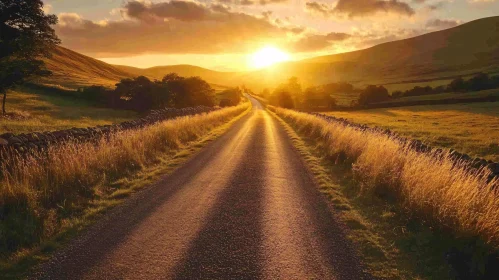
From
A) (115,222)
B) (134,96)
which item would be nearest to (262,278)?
(115,222)

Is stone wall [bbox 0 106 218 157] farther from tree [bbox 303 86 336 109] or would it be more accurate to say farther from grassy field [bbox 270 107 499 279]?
tree [bbox 303 86 336 109]

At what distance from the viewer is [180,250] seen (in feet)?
20.7

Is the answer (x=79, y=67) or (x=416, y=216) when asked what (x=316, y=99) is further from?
(x=416, y=216)

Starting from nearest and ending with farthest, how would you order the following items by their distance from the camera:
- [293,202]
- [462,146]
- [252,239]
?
1. [252,239]
2. [293,202]
3. [462,146]

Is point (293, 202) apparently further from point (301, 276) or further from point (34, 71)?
point (34, 71)

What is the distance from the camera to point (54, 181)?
9.59m

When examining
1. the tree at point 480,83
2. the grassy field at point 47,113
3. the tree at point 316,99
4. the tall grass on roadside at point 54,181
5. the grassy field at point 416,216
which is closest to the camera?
the grassy field at point 416,216

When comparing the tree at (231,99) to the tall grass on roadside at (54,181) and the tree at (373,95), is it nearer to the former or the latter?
the tree at (373,95)

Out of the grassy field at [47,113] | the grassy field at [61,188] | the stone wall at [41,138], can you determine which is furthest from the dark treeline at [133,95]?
the grassy field at [61,188]

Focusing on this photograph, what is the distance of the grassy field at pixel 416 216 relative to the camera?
20.1ft

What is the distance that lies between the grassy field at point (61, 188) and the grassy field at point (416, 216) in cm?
628

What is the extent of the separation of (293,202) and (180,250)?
4.00 m

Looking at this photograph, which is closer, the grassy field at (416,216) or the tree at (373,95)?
the grassy field at (416,216)

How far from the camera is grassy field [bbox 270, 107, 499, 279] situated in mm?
6113
